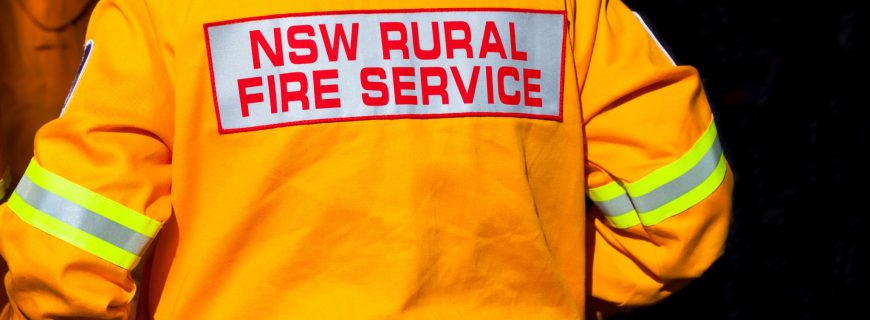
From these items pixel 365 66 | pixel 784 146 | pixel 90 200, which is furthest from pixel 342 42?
pixel 784 146

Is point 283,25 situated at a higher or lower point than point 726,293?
higher

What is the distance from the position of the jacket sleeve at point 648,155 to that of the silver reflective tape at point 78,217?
0.67 metres

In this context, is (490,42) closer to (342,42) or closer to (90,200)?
(342,42)

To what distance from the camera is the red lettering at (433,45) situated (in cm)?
222

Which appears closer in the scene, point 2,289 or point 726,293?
point 2,289

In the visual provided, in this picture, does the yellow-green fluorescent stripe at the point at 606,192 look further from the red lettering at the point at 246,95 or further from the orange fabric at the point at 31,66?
the orange fabric at the point at 31,66

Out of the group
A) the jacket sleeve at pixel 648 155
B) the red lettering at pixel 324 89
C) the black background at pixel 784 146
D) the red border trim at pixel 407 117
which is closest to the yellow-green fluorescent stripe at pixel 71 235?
the red border trim at pixel 407 117

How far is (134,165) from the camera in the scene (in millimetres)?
2170

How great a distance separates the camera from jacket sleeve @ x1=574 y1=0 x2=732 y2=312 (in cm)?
237

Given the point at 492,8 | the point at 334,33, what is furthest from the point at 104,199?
the point at 492,8

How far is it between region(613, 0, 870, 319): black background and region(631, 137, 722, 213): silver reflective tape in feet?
2.75

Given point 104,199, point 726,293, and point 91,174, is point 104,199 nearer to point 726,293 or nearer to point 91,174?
point 91,174

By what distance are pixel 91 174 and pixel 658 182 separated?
81 cm

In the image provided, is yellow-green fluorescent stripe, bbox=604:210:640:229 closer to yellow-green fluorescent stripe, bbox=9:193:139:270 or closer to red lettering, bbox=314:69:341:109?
red lettering, bbox=314:69:341:109
